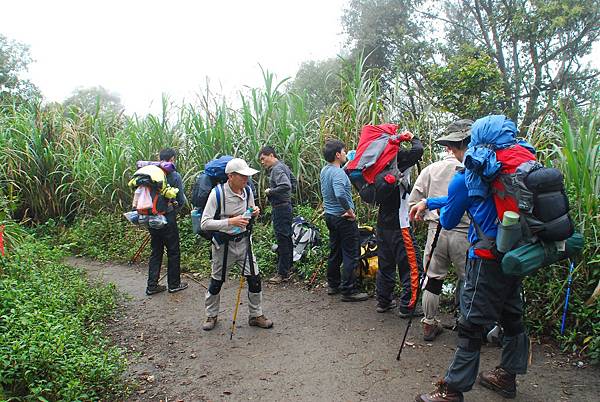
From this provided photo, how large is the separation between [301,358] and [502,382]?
156 cm

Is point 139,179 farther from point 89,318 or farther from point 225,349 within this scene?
point 225,349

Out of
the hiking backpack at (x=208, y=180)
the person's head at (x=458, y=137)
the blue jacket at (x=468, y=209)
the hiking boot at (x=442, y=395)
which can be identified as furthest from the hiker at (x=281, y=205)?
the hiking boot at (x=442, y=395)

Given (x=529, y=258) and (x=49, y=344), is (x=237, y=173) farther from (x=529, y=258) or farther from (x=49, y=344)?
(x=529, y=258)

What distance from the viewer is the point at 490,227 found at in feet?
8.75

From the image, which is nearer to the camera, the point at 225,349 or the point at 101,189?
the point at 225,349

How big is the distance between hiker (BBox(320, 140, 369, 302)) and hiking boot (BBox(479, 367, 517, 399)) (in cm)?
205

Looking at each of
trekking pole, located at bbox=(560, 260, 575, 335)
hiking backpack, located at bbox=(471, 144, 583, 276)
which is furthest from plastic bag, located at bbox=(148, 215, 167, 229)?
trekking pole, located at bbox=(560, 260, 575, 335)

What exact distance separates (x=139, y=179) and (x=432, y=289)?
11.9 ft

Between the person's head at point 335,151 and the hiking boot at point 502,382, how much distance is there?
2695 millimetres

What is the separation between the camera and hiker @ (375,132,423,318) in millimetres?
4242

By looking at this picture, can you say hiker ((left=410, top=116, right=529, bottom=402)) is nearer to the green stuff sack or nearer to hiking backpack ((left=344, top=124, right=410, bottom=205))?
the green stuff sack

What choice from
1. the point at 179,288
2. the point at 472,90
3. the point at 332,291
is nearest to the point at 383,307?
the point at 332,291

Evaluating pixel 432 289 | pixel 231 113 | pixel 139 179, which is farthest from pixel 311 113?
pixel 432 289

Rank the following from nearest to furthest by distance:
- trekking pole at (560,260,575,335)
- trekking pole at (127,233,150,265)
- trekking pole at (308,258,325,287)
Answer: trekking pole at (560,260,575,335)
trekking pole at (308,258,325,287)
trekking pole at (127,233,150,265)
